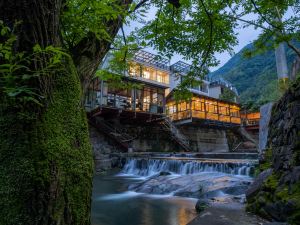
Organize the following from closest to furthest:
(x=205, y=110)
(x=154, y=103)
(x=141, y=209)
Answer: (x=141, y=209) < (x=154, y=103) < (x=205, y=110)

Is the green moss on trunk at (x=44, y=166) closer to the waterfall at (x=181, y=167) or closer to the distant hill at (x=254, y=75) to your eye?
the waterfall at (x=181, y=167)

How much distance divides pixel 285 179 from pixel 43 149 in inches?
170

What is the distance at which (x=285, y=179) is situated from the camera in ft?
13.9

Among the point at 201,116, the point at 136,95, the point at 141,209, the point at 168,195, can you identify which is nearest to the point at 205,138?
the point at 201,116

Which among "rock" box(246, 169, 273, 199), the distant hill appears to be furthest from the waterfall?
the distant hill

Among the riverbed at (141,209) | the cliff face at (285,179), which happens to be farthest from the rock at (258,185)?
the riverbed at (141,209)

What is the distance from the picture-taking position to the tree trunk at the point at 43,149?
4.76ft

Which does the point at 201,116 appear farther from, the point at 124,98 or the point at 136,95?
the point at 124,98

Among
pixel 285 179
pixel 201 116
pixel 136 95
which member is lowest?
pixel 285 179

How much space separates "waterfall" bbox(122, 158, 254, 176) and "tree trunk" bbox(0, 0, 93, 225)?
10239 mm

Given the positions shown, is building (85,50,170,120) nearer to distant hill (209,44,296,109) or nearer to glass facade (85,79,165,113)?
glass facade (85,79,165,113)

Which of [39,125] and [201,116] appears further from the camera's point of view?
[201,116]

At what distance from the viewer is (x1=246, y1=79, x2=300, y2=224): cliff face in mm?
3734

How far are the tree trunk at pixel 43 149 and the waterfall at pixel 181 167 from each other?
10.2m
